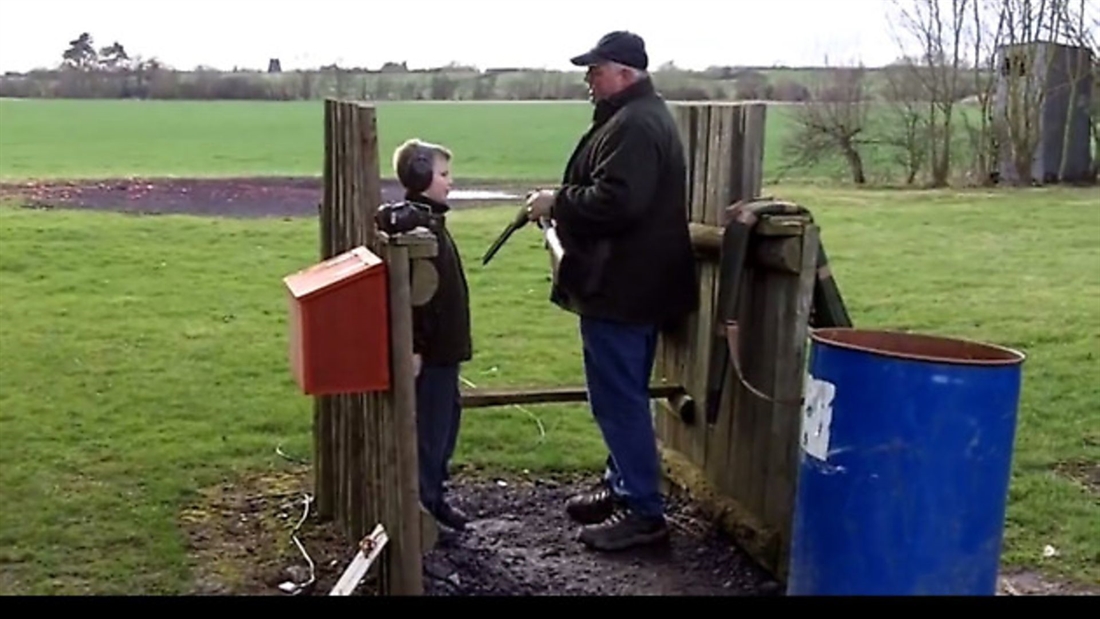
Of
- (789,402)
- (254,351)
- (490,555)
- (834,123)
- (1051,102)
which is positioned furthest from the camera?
(834,123)

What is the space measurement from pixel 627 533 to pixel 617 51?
1.74 meters

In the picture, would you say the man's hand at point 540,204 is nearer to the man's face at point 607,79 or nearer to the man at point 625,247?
the man at point 625,247

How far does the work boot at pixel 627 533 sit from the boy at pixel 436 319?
68cm

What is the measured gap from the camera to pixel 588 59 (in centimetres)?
491

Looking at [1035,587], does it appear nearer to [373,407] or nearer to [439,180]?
[373,407]

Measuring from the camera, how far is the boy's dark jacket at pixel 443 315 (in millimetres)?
4828

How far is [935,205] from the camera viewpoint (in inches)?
772

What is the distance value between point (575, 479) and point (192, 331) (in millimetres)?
4358

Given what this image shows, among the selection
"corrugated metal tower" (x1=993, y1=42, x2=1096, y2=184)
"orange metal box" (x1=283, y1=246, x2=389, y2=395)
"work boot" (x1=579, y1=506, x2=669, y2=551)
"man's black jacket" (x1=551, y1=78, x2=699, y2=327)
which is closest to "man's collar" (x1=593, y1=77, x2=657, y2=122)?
"man's black jacket" (x1=551, y1=78, x2=699, y2=327)

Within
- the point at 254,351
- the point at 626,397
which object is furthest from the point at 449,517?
the point at 254,351

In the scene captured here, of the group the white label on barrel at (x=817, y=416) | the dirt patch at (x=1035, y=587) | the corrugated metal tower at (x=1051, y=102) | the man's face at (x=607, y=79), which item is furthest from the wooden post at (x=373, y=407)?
the corrugated metal tower at (x=1051, y=102)

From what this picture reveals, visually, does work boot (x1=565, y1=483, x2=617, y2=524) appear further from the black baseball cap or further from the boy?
the black baseball cap

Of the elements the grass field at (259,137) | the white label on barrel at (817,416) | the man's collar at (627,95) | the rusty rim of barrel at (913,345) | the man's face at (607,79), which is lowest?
the grass field at (259,137)

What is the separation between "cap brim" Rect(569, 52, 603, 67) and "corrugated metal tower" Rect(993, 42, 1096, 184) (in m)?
20.6
